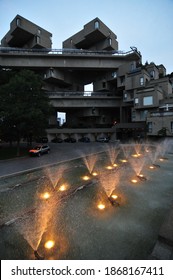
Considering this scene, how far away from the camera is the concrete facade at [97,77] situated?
1628 inches

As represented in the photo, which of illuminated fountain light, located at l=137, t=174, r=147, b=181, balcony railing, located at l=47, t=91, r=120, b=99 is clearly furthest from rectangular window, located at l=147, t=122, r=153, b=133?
illuminated fountain light, located at l=137, t=174, r=147, b=181

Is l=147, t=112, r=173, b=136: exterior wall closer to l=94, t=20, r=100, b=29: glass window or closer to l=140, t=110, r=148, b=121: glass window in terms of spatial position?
l=140, t=110, r=148, b=121: glass window

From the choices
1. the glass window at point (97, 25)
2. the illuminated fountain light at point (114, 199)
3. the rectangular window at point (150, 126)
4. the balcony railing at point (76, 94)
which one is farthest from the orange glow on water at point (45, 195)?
the glass window at point (97, 25)

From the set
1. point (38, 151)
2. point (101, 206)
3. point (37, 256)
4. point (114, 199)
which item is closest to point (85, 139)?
point (38, 151)

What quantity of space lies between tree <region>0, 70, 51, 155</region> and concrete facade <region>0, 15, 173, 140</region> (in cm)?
2040

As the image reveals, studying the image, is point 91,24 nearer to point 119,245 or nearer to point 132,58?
point 132,58

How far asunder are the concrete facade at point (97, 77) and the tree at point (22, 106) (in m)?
20.4

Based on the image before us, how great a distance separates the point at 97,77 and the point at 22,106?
38.6 m

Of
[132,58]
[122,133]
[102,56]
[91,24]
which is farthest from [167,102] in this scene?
[91,24]

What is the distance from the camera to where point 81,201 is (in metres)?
9.31

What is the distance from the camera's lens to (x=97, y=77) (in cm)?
5384

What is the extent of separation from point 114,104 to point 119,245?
46.4 metres

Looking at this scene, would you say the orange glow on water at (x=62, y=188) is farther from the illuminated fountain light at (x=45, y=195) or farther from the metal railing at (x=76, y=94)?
the metal railing at (x=76, y=94)

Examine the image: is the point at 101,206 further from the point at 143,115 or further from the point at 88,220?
the point at 143,115
